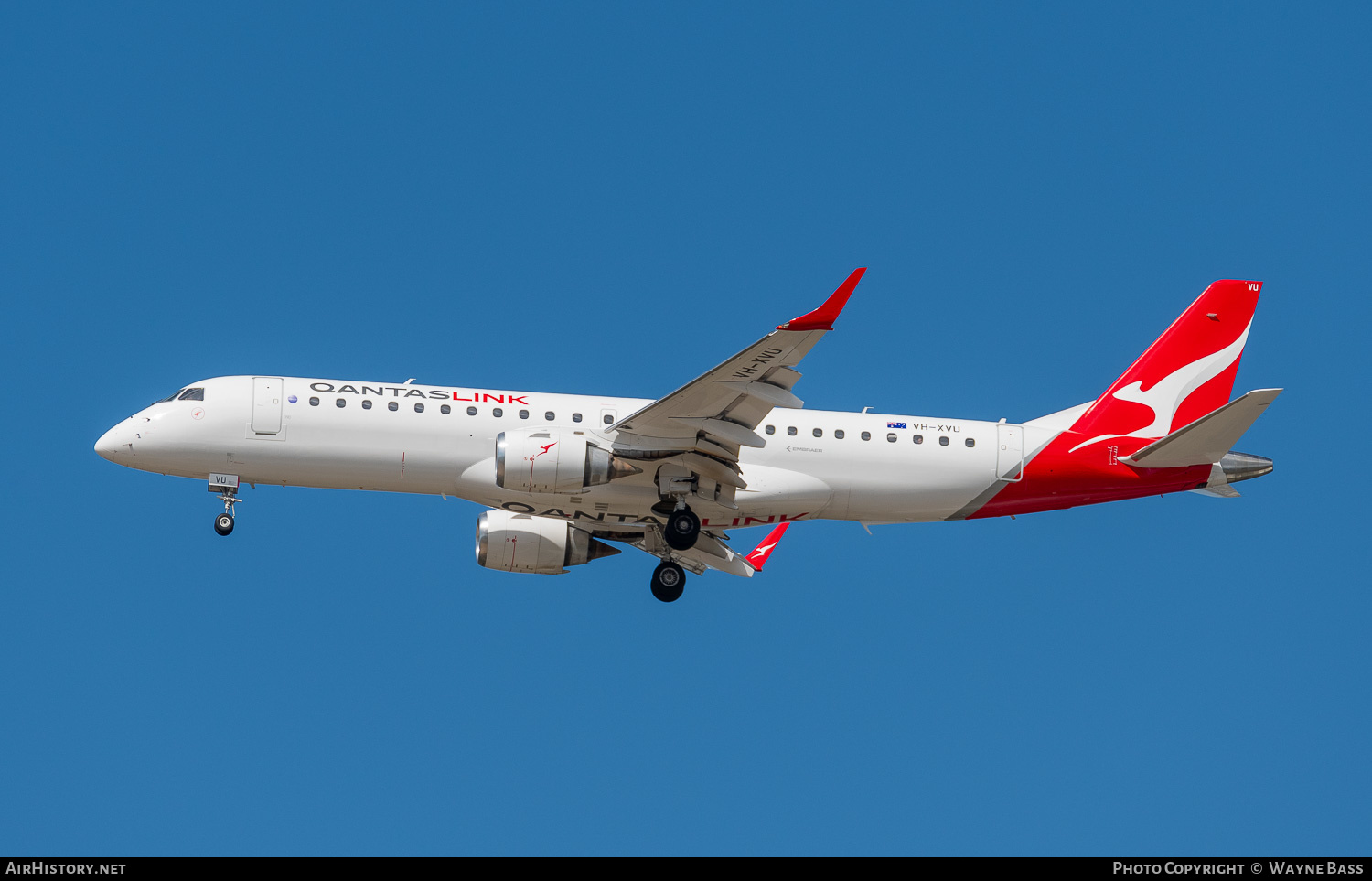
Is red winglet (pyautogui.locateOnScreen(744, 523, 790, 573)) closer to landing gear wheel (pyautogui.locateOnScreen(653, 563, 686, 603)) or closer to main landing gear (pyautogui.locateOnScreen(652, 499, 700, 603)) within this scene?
landing gear wheel (pyautogui.locateOnScreen(653, 563, 686, 603))

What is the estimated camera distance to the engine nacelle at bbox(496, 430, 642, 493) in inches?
1361

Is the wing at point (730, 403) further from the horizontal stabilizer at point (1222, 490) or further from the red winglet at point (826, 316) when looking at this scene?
the horizontal stabilizer at point (1222, 490)

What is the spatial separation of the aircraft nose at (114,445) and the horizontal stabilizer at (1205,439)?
24912 millimetres

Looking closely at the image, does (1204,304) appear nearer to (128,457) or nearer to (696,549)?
(696,549)

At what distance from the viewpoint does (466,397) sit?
120ft

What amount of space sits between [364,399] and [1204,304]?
73.2ft

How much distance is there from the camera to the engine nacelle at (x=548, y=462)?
34.6 m

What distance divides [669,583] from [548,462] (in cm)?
664

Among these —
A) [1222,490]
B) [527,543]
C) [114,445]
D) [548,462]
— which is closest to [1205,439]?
[1222,490]
